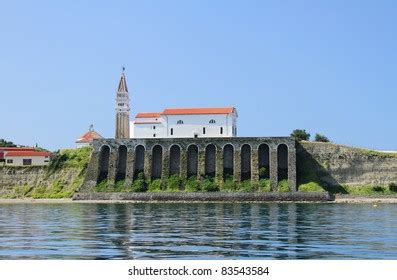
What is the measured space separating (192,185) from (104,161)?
14310mm

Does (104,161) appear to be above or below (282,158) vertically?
below

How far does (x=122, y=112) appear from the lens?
96.3 metres

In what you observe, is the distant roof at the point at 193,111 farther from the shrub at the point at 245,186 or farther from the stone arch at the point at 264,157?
the shrub at the point at 245,186

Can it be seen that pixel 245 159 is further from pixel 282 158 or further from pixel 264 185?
pixel 264 185

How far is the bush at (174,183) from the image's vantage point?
3327 inches

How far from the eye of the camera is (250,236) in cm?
3203

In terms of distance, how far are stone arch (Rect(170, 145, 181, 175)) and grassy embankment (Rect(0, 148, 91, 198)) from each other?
12.3 m

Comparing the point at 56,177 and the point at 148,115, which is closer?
the point at 56,177

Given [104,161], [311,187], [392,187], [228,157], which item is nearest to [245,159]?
[228,157]

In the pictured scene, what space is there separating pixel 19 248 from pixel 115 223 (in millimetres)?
15499

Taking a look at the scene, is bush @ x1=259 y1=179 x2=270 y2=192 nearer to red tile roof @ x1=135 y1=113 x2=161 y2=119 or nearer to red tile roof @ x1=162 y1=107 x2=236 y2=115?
red tile roof @ x1=162 y1=107 x2=236 y2=115

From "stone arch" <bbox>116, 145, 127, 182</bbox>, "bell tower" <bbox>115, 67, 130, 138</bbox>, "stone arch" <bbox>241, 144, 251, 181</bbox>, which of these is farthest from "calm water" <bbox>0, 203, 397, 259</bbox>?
"bell tower" <bbox>115, 67, 130, 138</bbox>

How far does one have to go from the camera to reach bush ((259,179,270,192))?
81.1m
